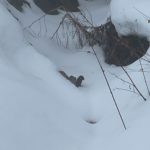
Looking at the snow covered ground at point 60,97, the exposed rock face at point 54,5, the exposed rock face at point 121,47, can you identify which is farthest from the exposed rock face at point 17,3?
the exposed rock face at point 121,47

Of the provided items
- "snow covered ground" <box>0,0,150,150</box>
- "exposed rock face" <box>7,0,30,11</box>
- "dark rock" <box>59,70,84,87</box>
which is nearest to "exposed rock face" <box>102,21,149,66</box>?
"snow covered ground" <box>0,0,150,150</box>

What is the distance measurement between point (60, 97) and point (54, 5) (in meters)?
2.23

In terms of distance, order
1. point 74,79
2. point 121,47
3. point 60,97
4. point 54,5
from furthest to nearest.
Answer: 1. point 54,5
2. point 121,47
3. point 74,79
4. point 60,97

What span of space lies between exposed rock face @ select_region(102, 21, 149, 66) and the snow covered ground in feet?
0.27

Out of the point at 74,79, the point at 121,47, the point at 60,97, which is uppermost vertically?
the point at 60,97

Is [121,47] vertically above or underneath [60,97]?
underneath

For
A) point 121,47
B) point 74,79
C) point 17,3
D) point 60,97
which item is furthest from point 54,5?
point 60,97

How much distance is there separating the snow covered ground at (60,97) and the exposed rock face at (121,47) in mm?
81

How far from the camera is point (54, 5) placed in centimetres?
563

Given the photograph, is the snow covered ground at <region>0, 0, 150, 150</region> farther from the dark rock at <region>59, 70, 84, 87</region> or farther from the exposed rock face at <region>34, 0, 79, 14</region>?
the exposed rock face at <region>34, 0, 79, 14</region>

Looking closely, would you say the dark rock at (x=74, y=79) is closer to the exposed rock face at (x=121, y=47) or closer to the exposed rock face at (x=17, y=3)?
the exposed rock face at (x=121, y=47)

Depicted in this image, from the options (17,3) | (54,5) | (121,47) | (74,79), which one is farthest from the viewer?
(54,5)

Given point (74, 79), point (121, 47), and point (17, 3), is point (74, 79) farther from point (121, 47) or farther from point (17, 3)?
point (17, 3)

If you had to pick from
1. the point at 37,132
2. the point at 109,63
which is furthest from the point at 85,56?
the point at 37,132
